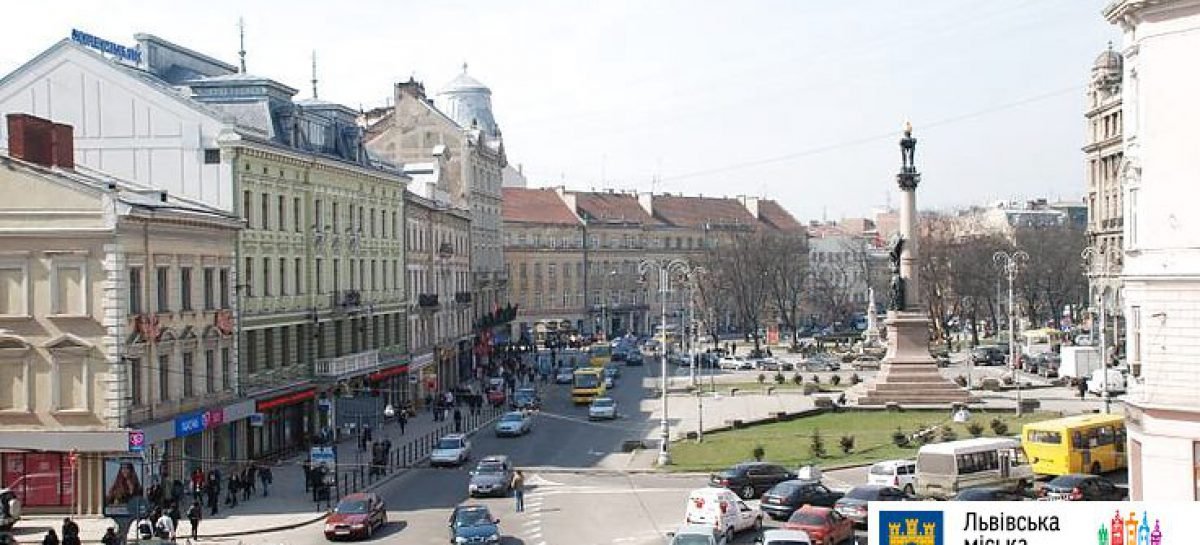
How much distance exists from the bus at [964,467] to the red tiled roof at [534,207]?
336ft

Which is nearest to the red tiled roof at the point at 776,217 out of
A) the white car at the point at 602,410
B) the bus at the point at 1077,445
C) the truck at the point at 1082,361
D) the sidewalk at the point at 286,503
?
the truck at the point at 1082,361

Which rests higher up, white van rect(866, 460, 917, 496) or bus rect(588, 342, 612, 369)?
bus rect(588, 342, 612, 369)

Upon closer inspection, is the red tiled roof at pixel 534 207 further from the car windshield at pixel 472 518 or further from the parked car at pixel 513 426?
the car windshield at pixel 472 518

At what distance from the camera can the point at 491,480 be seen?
46.2 metres

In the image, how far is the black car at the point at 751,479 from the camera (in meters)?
44.1

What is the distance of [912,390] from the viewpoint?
6831 cm

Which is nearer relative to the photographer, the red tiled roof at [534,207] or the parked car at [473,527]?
the parked car at [473,527]

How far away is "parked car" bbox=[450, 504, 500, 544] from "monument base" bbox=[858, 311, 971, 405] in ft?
115

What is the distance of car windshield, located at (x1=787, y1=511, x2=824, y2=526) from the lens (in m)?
35.1

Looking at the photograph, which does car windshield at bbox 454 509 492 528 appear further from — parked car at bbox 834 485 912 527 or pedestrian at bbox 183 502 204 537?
parked car at bbox 834 485 912 527

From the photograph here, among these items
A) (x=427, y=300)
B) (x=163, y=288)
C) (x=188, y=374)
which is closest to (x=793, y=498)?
(x=188, y=374)

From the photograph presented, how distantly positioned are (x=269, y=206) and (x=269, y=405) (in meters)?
8.10

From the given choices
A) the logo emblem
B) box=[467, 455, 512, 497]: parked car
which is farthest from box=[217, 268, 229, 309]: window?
the logo emblem

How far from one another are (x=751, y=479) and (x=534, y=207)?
106 metres
